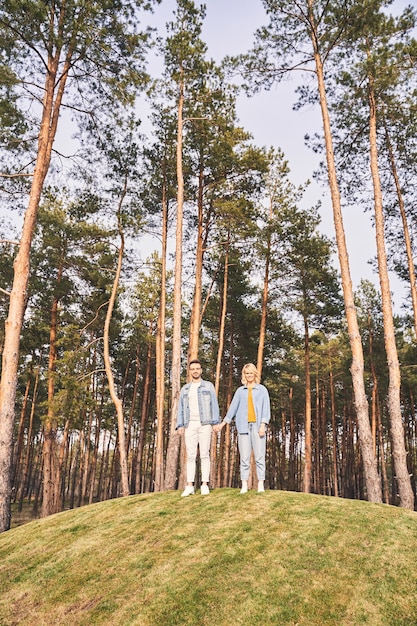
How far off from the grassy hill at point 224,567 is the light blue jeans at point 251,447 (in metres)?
0.40

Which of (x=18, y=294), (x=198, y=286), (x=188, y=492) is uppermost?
(x=198, y=286)

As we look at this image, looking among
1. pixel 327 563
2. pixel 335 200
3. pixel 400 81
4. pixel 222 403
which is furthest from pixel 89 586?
pixel 222 403

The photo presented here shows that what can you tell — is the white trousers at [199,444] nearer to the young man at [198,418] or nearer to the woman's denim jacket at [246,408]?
the young man at [198,418]

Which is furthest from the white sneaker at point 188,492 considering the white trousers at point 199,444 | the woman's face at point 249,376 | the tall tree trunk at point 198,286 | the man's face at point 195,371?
the tall tree trunk at point 198,286

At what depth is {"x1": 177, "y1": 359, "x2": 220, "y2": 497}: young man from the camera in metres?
7.17

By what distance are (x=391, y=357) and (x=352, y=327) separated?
211 centimetres

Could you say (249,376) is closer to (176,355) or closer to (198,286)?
(176,355)

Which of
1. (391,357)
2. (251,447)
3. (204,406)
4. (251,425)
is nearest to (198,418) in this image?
(204,406)

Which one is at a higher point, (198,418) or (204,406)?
(204,406)

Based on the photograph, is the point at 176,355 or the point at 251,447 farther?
the point at 176,355

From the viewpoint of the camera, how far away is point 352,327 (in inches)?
398

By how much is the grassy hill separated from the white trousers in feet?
1.68

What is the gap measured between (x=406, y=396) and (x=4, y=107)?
1161 inches

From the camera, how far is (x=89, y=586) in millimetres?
4719
